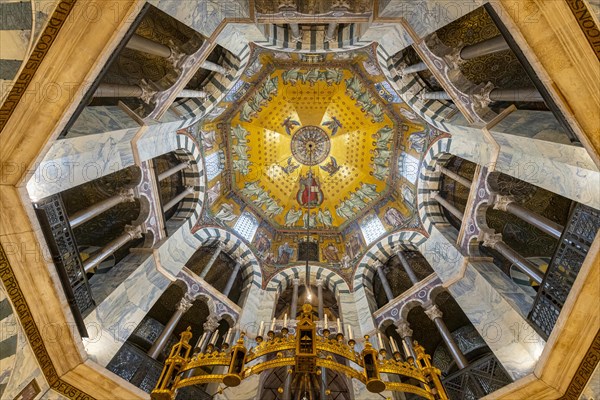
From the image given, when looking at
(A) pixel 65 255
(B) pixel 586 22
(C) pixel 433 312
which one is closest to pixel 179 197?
(A) pixel 65 255

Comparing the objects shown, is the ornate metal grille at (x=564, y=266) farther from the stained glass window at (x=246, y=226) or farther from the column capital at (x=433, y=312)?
the stained glass window at (x=246, y=226)

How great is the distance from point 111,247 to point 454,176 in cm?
887

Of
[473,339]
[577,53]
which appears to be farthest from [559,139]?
[473,339]

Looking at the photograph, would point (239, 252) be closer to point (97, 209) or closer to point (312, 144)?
point (312, 144)

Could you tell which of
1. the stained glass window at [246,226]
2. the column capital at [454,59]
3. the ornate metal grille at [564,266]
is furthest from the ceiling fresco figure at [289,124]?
the ornate metal grille at [564,266]

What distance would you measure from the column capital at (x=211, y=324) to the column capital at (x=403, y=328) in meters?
5.05

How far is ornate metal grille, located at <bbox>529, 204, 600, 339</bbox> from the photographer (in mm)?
5414

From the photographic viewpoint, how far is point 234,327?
979 cm

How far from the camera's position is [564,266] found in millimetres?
5832

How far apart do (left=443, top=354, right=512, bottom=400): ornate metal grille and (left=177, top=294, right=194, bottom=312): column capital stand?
6.51 meters

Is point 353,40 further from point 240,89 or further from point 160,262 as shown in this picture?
point 160,262

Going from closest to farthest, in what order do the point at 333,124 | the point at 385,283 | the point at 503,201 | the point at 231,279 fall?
1. the point at 503,201
2. the point at 385,283
3. the point at 231,279
4. the point at 333,124

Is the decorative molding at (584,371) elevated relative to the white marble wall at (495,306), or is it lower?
lower

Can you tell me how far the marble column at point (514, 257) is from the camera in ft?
22.6
